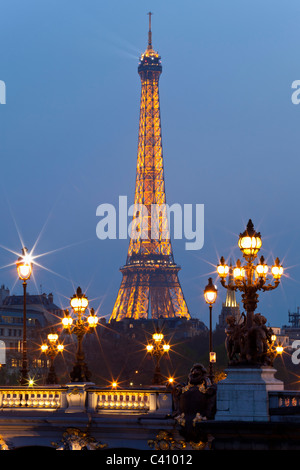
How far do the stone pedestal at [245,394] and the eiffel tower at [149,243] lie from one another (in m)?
118

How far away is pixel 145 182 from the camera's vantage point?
568ft

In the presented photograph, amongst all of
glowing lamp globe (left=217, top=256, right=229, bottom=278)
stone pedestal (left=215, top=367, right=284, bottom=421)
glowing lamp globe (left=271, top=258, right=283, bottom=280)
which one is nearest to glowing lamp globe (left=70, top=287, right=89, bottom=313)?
glowing lamp globe (left=217, top=256, right=229, bottom=278)

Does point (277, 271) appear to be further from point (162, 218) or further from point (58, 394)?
point (162, 218)

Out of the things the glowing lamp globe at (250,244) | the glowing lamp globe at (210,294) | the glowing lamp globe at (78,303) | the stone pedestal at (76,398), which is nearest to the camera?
the glowing lamp globe at (250,244)

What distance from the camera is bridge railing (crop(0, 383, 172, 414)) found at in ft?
116

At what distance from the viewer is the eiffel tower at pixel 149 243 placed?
516 ft

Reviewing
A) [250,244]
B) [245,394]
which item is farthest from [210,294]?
[245,394]

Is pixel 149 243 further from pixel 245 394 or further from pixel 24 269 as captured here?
pixel 245 394

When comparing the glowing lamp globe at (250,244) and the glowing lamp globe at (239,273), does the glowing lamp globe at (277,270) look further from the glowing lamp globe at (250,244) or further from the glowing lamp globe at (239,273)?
the glowing lamp globe at (250,244)

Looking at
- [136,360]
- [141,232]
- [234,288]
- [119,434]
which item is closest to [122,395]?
[119,434]

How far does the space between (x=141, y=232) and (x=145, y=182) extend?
32.1 feet

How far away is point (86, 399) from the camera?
36594 mm

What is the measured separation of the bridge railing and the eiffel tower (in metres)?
112


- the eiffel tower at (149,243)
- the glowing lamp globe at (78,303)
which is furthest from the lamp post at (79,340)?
the eiffel tower at (149,243)
